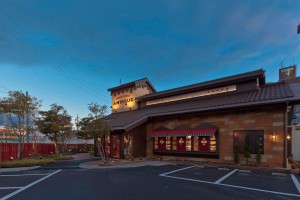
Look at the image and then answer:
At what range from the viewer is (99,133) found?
18.6 m

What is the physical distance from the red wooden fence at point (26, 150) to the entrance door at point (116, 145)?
892 cm

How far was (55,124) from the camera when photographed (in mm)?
23797

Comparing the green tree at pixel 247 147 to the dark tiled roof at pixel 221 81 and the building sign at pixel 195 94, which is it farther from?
the building sign at pixel 195 94

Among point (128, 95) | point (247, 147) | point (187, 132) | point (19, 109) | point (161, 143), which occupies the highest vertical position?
point (128, 95)

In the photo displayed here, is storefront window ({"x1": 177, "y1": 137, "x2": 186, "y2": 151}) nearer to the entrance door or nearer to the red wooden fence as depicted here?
the entrance door

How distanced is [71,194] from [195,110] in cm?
1212

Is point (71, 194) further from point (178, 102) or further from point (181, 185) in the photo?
point (178, 102)

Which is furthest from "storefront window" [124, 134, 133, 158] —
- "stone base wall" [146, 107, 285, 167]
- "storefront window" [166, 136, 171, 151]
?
"stone base wall" [146, 107, 285, 167]

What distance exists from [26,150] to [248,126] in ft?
71.0

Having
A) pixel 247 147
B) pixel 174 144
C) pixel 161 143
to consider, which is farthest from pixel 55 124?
pixel 247 147

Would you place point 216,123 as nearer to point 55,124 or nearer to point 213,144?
point 213,144

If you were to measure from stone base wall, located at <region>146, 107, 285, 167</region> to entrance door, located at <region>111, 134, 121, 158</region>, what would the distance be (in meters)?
4.99

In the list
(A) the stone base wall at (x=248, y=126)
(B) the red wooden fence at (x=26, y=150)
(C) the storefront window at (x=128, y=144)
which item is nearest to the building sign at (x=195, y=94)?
(A) the stone base wall at (x=248, y=126)

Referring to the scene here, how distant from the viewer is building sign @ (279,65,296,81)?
48.3 m
